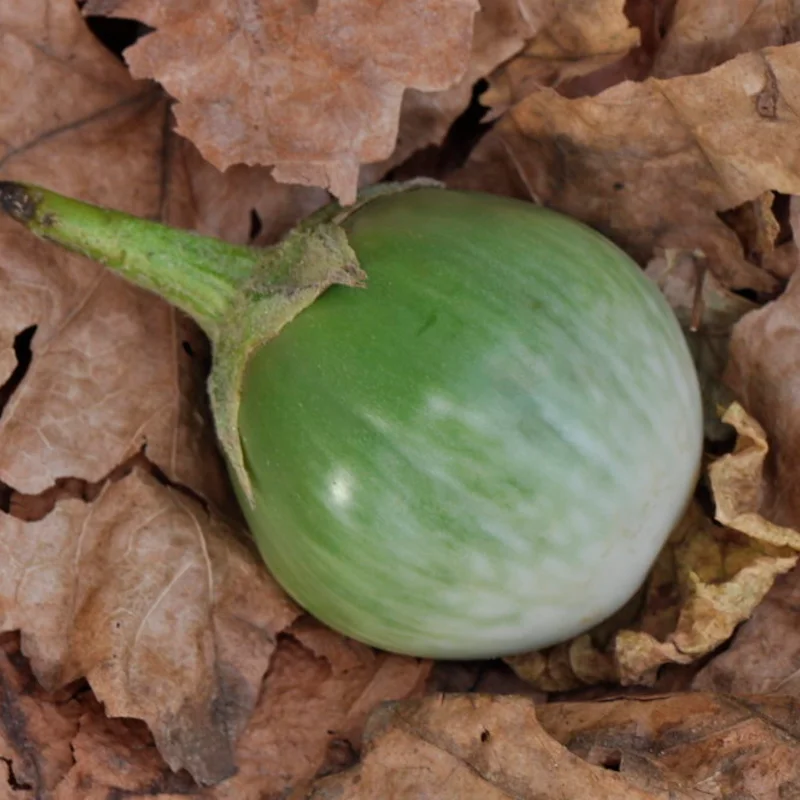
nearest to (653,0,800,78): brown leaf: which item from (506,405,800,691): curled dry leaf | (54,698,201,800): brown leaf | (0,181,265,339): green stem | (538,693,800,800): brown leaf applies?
(506,405,800,691): curled dry leaf

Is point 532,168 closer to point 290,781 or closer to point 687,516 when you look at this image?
point 687,516

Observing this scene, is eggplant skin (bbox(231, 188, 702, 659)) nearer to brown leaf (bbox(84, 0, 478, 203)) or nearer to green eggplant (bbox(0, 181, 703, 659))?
green eggplant (bbox(0, 181, 703, 659))

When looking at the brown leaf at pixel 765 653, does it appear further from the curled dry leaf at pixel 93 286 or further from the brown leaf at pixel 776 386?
the curled dry leaf at pixel 93 286

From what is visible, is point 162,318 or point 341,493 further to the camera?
point 162,318

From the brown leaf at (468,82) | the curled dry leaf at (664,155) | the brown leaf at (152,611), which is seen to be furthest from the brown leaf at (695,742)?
the brown leaf at (468,82)

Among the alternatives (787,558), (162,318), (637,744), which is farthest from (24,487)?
(787,558)

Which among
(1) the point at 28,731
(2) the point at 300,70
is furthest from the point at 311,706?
(2) the point at 300,70

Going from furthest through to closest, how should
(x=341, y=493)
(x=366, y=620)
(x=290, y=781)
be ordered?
(x=290, y=781)
(x=366, y=620)
(x=341, y=493)
